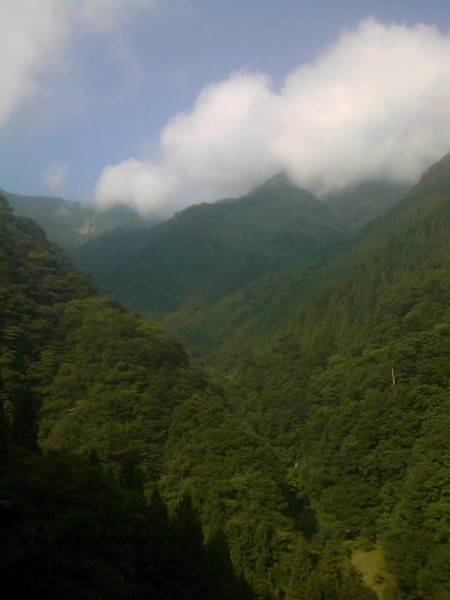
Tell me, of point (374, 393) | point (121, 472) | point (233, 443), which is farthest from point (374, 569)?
point (121, 472)

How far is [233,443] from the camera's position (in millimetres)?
48844

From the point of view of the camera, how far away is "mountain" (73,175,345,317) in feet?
474

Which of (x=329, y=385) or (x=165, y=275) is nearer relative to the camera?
(x=329, y=385)

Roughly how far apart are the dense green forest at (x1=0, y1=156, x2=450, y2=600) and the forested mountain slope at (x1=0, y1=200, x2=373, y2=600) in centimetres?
13

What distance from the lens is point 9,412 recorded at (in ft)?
118

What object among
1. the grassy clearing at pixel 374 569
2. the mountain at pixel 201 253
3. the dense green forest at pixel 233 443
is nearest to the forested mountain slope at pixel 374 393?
the dense green forest at pixel 233 443

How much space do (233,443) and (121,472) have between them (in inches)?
591

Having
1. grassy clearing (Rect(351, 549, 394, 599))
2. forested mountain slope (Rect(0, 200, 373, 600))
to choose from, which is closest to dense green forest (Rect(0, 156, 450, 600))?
forested mountain slope (Rect(0, 200, 373, 600))

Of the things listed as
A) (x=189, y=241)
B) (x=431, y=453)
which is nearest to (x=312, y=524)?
(x=431, y=453)

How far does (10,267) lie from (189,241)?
11510cm

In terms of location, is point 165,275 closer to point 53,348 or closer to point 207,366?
point 207,366

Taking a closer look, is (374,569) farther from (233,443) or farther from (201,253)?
(201,253)

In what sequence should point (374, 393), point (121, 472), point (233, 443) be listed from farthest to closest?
point (374, 393) → point (233, 443) → point (121, 472)

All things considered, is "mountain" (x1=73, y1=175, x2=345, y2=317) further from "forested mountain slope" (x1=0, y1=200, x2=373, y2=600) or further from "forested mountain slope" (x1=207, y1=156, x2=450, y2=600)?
"forested mountain slope" (x1=0, y1=200, x2=373, y2=600)
